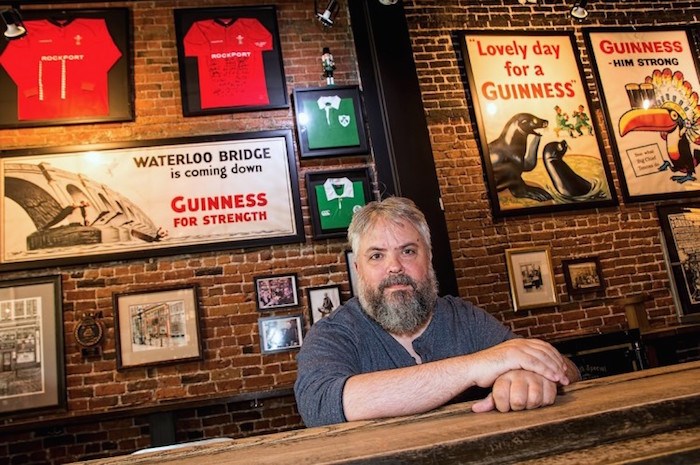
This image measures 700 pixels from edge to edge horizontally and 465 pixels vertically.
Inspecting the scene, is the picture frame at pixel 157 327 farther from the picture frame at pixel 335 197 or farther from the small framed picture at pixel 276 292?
the picture frame at pixel 335 197

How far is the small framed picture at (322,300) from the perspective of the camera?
3.97 meters

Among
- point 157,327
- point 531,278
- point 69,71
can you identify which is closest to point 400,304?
point 157,327

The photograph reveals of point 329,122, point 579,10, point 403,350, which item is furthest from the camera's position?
point 579,10

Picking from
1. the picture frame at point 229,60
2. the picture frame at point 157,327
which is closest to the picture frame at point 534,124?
the picture frame at point 229,60

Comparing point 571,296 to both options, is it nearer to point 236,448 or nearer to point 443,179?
point 443,179

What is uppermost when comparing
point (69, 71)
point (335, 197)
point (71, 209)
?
point (69, 71)

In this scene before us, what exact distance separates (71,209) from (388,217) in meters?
2.91

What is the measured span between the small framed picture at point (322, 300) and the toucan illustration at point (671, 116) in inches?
121

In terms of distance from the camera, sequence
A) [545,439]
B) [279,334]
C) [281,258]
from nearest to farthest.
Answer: [545,439]
[279,334]
[281,258]

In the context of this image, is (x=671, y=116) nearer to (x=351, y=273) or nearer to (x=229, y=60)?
(x=351, y=273)

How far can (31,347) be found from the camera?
11.9 ft

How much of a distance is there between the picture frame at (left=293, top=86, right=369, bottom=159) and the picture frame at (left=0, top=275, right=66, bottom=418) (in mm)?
2145

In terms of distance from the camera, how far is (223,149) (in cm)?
413

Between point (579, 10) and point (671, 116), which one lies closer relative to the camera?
point (579, 10)
